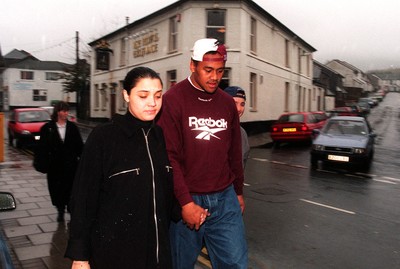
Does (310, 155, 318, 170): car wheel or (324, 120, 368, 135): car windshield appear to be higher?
(324, 120, 368, 135): car windshield

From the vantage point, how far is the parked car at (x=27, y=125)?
1529 cm

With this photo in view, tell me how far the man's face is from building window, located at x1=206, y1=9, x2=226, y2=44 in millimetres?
19106

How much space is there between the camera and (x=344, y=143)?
1111cm

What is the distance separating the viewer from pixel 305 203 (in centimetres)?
721

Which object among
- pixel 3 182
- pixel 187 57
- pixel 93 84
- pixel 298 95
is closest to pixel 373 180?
pixel 3 182

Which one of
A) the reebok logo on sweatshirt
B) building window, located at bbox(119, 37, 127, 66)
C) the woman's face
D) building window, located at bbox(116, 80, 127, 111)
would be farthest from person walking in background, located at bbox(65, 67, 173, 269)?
building window, located at bbox(119, 37, 127, 66)

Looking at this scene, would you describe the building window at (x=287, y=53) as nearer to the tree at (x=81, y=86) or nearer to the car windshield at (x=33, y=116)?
the car windshield at (x=33, y=116)

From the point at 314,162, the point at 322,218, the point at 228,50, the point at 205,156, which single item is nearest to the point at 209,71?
the point at 205,156

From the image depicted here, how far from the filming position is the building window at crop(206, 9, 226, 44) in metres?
20.9

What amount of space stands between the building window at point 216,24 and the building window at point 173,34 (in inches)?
98.5

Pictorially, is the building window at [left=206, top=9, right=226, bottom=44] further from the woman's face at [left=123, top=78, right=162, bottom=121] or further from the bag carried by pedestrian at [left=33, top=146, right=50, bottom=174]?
the woman's face at [left=123, top=78, right=162, bottom=121]

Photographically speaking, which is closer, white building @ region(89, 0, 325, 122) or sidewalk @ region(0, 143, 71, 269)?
sidewalk @ region(0, 143, 71, 269)

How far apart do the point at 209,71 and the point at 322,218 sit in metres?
4.63

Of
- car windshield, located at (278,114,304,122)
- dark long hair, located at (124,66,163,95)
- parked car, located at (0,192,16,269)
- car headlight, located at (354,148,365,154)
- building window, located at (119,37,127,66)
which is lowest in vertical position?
car headlight, located at (354,148,365,154)
